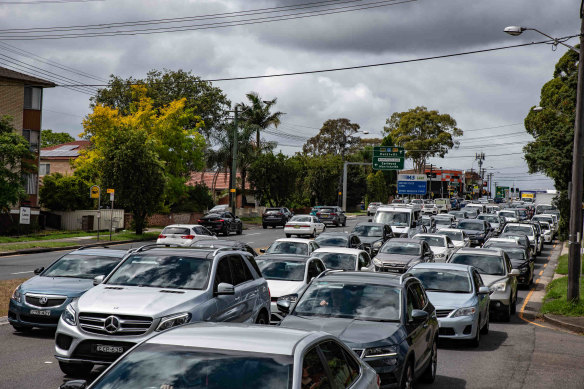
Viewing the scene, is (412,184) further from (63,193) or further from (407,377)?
(407,377)

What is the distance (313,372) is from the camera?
458 cm

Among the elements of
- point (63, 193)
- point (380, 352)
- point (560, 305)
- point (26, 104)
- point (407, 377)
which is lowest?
point (560, 305)

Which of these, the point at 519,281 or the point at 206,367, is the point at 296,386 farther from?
the point at 519,281

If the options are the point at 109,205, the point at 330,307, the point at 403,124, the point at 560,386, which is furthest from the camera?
the point at 403,124

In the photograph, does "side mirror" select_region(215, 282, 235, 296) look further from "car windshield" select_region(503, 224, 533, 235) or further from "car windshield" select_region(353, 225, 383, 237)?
"car windshield" select_region(503, 224, 533, 235)

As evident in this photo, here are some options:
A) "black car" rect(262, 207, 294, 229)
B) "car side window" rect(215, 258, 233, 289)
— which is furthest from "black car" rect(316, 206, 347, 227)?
"car side window" rect(215, 258, 233, 289)

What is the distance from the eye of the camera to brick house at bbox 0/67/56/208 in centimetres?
4772

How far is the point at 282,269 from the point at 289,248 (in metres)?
5.24

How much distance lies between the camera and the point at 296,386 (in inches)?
165

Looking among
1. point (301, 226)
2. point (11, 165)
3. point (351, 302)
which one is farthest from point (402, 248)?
point (11, 165)

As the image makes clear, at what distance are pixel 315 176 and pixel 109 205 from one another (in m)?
39.1

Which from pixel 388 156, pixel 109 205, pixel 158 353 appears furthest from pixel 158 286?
pixel 388 156

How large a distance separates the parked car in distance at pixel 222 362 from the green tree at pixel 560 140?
38.7 m

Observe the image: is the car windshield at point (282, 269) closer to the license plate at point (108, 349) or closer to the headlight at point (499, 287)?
the headlight at point (499, 287)
